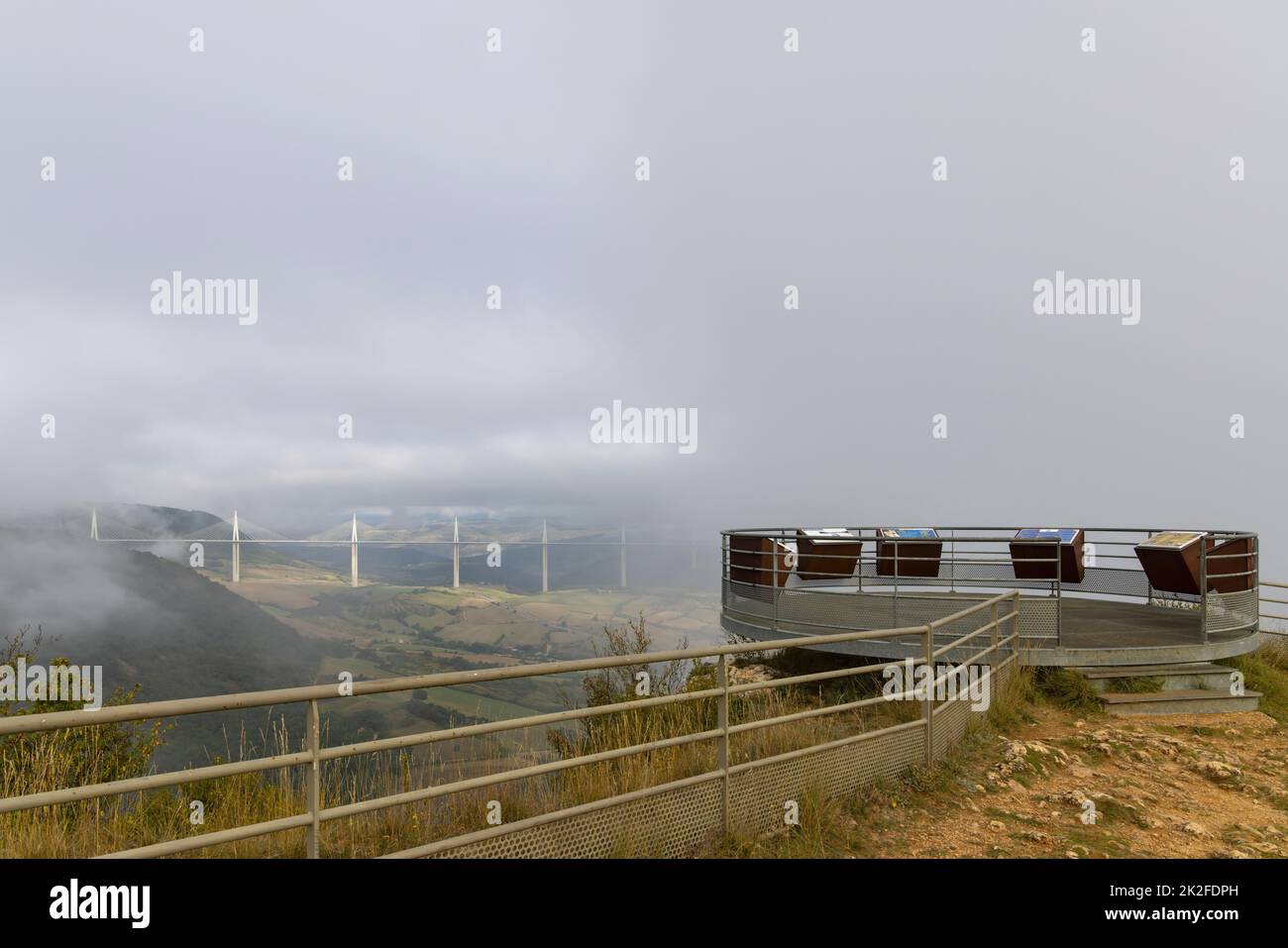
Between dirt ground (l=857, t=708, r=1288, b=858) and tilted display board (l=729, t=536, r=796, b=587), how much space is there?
5013mm

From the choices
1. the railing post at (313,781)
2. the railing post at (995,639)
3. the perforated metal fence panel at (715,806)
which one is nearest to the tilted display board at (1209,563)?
the railing post at (995,639)

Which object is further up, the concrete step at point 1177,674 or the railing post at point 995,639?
the railing post at point 995,639

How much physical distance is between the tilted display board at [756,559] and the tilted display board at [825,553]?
0.43 meters

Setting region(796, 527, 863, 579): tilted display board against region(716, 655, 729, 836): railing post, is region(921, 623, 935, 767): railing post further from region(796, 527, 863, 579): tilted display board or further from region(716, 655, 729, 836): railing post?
region(796, 527, 863, 579): tilted display board

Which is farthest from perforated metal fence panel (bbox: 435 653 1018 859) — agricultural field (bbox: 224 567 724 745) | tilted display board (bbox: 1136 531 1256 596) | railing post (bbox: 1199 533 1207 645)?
agricultural field (bbox: 224 567 724 745)

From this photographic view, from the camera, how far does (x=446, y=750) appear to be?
5.73m

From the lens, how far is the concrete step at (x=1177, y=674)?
9.37 m

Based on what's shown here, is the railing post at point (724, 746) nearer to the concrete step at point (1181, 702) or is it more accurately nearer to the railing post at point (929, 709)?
the railing post at point (929, 709)

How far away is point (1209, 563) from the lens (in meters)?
10.5

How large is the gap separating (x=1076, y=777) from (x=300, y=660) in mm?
119053

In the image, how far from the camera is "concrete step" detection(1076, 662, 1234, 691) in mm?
9367

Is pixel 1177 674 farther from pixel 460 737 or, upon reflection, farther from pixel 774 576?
pixel 460 737
